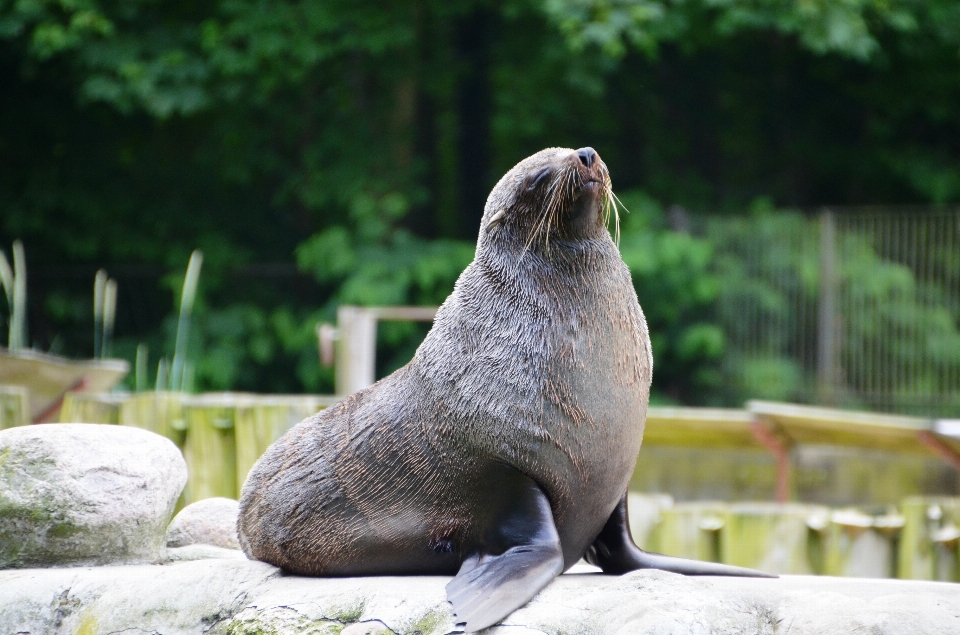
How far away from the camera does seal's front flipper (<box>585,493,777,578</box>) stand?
10.8 feet

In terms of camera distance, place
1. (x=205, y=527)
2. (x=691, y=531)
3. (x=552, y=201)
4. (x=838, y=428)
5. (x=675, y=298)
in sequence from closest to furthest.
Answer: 1. (x=552, y=201)
2. (x=205, y=527)
3. (x=691, y=531)
4. (x=838, y=428)
5. (x=675, y=298)

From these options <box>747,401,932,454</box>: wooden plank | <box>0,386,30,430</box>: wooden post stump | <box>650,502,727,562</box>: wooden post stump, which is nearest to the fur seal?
<box>650,502,727,562</box>: wooden post stump

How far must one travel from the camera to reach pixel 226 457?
5.41 m

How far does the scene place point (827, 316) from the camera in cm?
1037

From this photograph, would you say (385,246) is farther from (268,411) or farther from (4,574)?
(4,574)

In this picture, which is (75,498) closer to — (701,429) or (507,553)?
(507,553)

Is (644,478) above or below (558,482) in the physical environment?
below

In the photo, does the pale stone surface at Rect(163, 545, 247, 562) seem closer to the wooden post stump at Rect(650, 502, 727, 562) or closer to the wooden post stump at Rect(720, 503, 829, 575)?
the wooden post stump at Rect(650, 502, 727, 562)

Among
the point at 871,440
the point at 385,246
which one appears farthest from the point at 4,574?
the point at 385,246

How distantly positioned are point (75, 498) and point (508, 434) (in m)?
1.55

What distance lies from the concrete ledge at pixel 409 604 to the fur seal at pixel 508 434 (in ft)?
0.36

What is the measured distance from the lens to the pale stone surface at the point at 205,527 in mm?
4262

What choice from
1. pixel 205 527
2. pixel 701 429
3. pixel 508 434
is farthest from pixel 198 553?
pixel 701 429

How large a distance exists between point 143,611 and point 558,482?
1317mm
